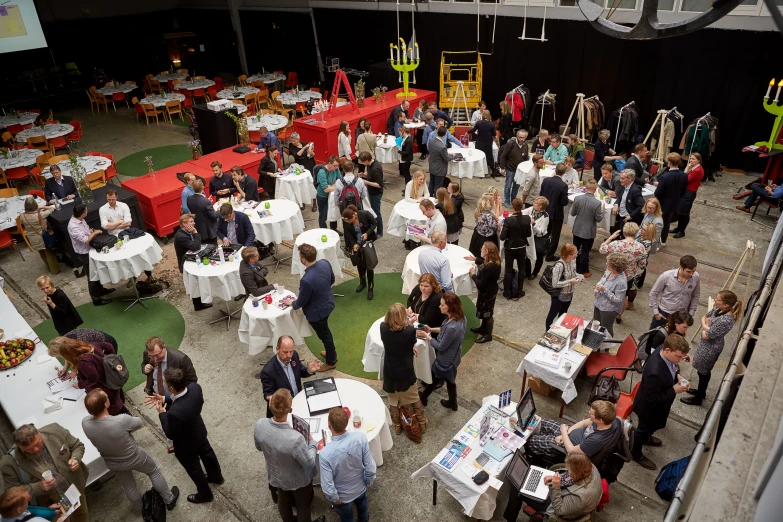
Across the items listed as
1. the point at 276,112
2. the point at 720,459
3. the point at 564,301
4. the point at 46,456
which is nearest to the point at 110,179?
the point at 276,112

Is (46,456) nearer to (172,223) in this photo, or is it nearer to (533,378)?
(533,378)

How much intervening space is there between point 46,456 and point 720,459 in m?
4.53

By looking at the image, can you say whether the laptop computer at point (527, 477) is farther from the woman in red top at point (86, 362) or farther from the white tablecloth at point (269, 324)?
the woman in red top at point (86, 362)

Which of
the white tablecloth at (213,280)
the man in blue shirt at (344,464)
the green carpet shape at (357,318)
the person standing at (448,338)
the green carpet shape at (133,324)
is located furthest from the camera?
the green carpet shape at (133,324)

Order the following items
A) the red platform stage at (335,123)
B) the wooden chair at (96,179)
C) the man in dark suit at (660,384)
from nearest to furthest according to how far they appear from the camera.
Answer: the man in dark suit at (660,384)
the wooden chair at (96,179)
the red platform stage at (335,123)

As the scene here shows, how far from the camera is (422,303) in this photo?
5262 millimetres

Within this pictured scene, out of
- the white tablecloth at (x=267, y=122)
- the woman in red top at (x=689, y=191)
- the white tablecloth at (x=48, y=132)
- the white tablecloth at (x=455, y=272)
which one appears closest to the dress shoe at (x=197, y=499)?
the white tablecloth at (x=455, y=272)

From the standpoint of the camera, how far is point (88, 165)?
1020cm

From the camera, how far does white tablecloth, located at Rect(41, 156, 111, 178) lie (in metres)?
10.1

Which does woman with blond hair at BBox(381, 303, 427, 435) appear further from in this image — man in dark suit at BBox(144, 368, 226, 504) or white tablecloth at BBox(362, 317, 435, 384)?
man in dark suit at BBox(144, 368, 226, 504)

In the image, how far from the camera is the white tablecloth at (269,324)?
5895 mm

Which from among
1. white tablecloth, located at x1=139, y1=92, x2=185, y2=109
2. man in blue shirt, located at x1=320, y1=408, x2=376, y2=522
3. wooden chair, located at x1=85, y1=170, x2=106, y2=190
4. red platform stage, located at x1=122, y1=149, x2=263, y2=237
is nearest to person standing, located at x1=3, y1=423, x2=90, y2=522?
man in blue shirt, located at x1=320, y1=408, x2=376, y2=522

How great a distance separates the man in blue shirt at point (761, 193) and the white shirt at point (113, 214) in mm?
10426

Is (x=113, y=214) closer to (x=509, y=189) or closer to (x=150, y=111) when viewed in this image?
(x=509, y=189)
